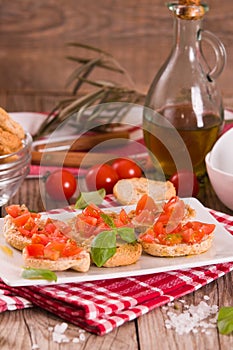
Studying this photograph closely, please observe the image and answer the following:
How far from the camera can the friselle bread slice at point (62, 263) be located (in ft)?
5.73

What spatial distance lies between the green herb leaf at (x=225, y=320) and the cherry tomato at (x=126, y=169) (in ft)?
3.06

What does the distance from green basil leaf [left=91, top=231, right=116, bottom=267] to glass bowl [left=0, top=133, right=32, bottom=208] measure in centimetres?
52

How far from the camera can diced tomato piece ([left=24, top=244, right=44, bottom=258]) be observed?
1.77 metres

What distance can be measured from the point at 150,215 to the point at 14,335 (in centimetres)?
53

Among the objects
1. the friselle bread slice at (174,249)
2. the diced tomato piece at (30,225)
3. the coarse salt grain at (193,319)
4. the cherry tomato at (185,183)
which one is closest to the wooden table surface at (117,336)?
the coarse salt grain at (193,319)

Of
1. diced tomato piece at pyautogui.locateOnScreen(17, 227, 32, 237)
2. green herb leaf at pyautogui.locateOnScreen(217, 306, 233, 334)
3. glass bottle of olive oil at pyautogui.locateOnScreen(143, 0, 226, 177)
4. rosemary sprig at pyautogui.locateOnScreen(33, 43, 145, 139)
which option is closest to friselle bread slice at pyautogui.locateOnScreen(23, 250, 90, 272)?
diced tomato piece at pyautogui.locateOnScreen(17, 227, 32, 237)

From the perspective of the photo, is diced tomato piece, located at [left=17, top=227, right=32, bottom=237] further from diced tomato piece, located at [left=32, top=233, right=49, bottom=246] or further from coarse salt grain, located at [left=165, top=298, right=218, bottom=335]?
coarse salt grain, located at [left=165, top=298, right=218, bottom=335]

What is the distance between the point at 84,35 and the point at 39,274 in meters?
2.48

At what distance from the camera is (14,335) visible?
1646 mm

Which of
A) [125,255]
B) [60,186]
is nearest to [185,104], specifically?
[60,186]

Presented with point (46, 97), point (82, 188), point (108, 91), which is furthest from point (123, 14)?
point (82, 188)

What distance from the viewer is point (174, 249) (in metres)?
1.84

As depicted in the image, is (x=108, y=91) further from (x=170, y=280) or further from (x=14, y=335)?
(x=14, y=335)

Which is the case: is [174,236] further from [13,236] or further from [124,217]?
[13,236]
